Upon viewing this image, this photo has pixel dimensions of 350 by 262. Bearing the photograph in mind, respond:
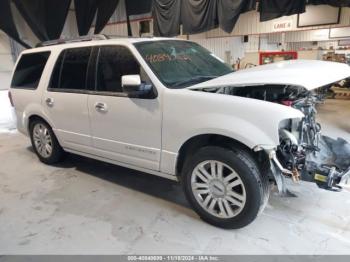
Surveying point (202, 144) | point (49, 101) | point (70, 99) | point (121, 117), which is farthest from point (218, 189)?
point (49, 101)

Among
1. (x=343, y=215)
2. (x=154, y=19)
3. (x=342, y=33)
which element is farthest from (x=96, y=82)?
(x=342, y=33)

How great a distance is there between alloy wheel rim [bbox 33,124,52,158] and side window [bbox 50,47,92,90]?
71 cm

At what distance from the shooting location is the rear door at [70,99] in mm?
3402

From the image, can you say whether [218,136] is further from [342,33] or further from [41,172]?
[342,33]

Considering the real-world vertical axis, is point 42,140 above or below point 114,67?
below

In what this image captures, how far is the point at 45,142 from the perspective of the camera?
4.19 metres

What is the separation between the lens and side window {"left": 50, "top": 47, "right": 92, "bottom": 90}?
3.41 meters

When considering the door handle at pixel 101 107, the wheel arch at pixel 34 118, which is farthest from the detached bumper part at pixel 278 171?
the wheel arch at pixel 34 118

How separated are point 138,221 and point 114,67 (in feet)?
5.10

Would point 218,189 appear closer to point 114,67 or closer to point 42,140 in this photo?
point 114,67

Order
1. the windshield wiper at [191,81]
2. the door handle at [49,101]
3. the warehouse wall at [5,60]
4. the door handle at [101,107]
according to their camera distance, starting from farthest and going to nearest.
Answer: the warehouse wall at [5,60] → the door handle at [49,101] → the door handle at [101,107] → the windshield wiper at [191,81]

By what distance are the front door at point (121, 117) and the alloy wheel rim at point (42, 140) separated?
1083 mm

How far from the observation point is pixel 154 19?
10.5m

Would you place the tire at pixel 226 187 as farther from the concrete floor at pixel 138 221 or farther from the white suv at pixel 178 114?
the concrete floor at pixel 138 221
